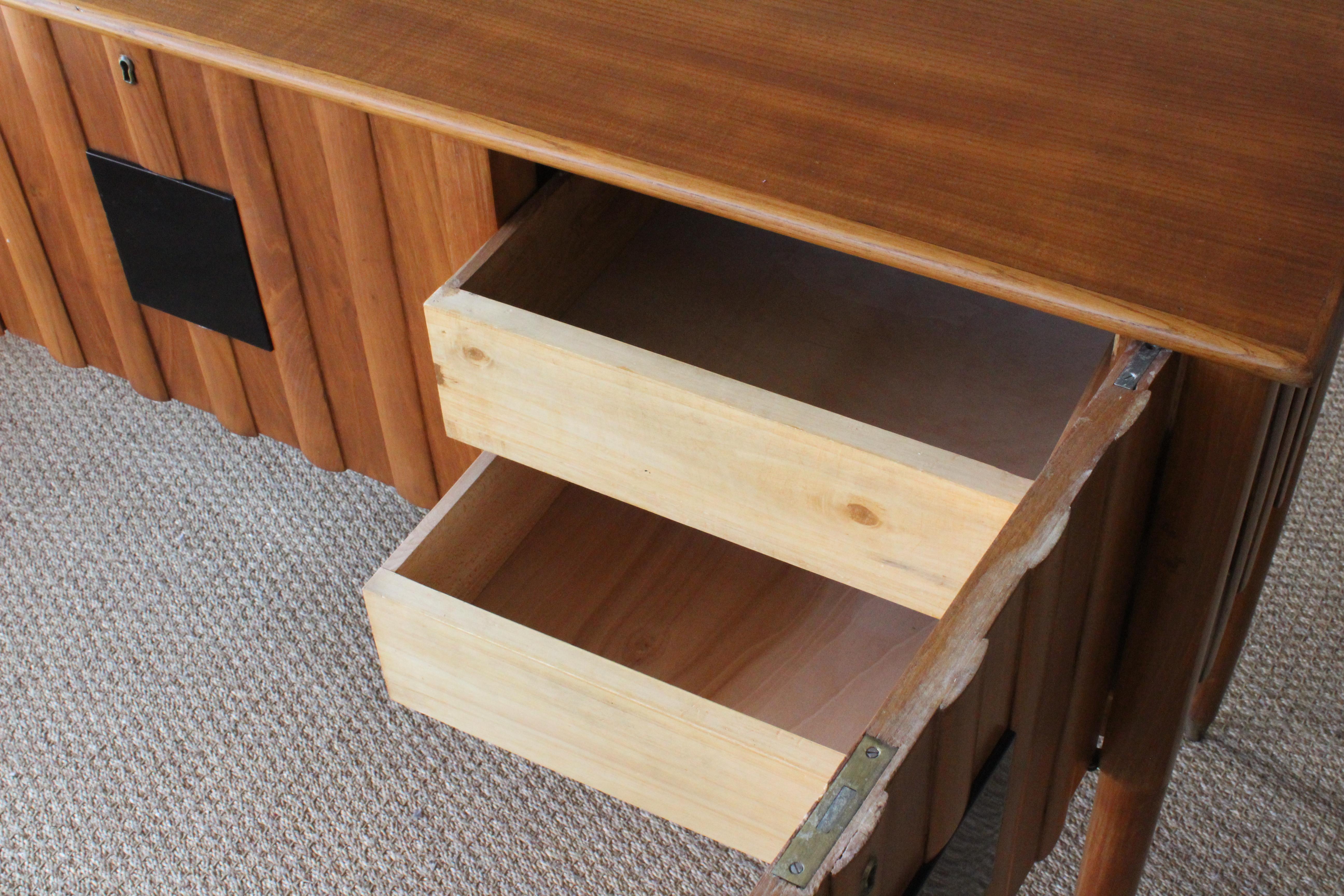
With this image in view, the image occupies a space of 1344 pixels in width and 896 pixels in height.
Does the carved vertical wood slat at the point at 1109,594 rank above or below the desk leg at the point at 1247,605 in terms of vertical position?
above

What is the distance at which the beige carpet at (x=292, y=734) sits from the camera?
1001 millimetres

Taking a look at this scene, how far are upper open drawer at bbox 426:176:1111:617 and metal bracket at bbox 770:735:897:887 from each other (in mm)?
214

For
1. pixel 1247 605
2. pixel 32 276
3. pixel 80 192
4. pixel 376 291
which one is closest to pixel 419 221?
pixel 376 291

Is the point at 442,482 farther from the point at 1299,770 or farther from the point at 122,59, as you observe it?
the point at 1299,770

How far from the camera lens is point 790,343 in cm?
88

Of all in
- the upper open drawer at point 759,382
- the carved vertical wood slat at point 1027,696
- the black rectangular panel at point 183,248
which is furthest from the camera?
the black rectangular panel at point 183,248

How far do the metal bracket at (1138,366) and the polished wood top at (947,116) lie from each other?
0.05 ft

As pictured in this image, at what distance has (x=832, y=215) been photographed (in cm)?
62

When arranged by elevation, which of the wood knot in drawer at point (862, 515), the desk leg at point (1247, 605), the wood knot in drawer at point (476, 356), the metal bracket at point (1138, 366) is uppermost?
the metal bracket at point (1138, 366)

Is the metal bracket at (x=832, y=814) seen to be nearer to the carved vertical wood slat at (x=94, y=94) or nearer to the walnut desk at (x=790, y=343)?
the walnut desk at (x=790, y=343)

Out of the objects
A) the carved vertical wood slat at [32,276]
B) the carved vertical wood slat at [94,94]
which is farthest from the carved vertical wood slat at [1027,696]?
the carved vertical wood slat at [32,276]

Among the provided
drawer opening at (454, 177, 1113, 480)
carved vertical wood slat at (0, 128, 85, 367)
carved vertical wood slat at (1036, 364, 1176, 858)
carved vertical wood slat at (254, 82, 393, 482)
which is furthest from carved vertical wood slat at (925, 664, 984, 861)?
carved vertical wood slat at (0, 128, 85, 367)

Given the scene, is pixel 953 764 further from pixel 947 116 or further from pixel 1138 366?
pixel 947 116

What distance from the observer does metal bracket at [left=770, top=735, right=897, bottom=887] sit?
0.42 meters
